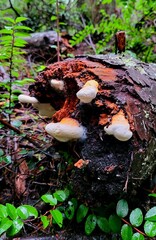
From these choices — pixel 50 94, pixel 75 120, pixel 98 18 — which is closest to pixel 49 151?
pixel 50 94

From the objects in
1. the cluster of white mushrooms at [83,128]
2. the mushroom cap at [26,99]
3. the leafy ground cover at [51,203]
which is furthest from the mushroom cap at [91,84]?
the mushroom cap at [26,99]

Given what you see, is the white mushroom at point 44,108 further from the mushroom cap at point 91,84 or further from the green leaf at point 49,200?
the green leaf at point 49,200

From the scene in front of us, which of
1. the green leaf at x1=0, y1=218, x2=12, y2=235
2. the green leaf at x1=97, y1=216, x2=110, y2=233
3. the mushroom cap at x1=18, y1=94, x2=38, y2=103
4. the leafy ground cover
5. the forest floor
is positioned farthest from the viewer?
the mushroom cap at x1=18, y1=94, x2=38, y2=103

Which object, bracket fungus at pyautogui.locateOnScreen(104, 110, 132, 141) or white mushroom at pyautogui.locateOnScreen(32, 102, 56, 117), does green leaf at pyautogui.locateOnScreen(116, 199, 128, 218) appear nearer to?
bracket fungus at pyautogui.locateOnScreen(104, 110, 132, 141)

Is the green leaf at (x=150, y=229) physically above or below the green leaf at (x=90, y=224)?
above

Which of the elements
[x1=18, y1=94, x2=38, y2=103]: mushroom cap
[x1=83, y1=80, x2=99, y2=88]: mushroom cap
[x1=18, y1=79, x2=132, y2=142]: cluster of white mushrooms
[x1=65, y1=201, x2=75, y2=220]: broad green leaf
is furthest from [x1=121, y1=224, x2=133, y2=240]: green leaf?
[x1=18, y1=94, x2=38, y2=103]: mushroom cap

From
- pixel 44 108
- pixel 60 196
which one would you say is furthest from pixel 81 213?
pixel 44 108
